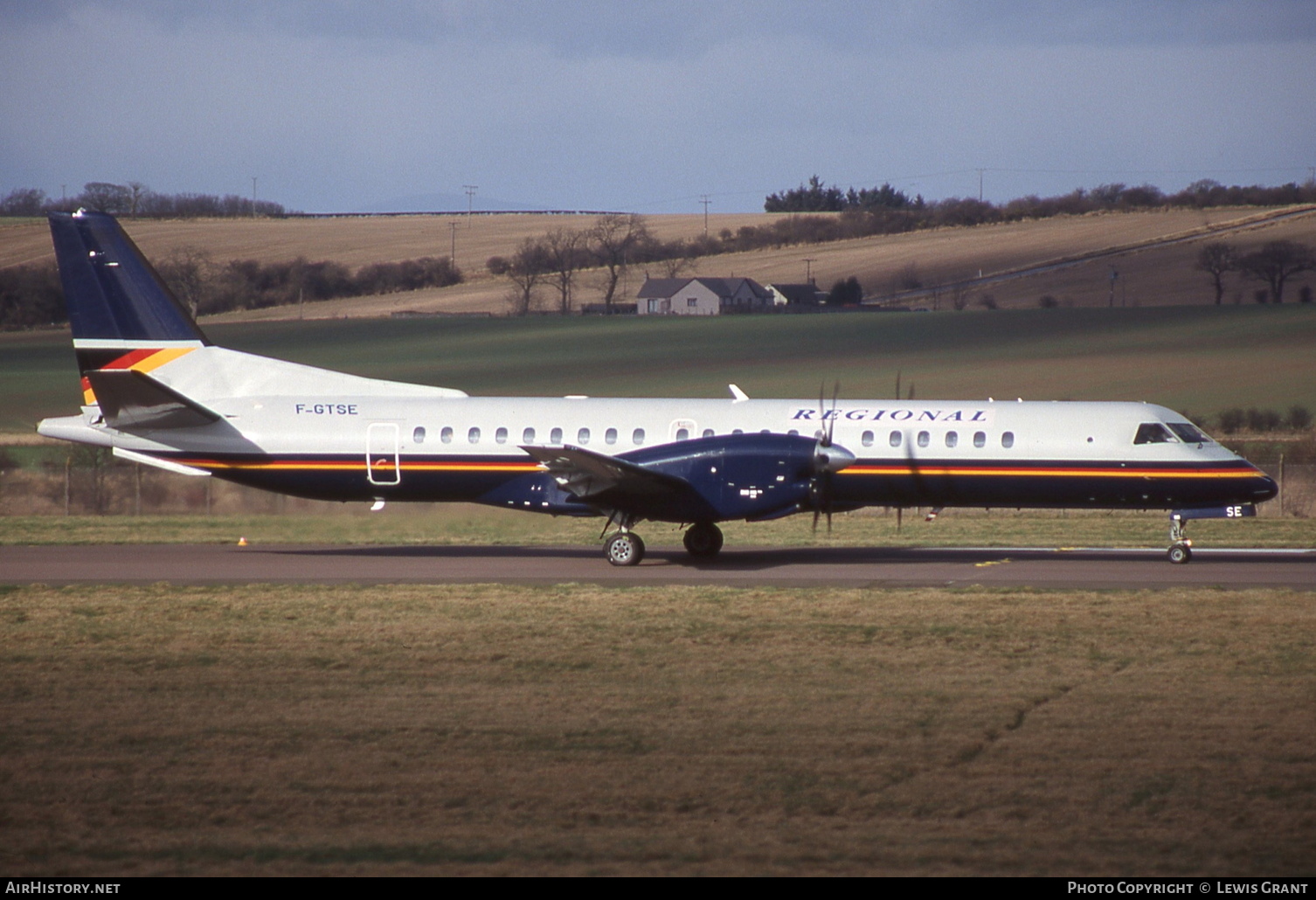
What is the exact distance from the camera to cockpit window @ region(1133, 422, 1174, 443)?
23531 mm

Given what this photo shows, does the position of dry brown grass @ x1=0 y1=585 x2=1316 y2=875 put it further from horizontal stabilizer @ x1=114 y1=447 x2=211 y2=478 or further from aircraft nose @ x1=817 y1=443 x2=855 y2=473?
horizontal stabilizer @ x1=114 y1=447 x2=211 y2=478

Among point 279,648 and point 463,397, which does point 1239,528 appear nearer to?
point 463,397

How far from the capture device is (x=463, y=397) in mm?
25406

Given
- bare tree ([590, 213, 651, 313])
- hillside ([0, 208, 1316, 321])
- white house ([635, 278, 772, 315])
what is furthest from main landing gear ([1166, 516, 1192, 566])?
bare tree ([590, 213, 651, 313])

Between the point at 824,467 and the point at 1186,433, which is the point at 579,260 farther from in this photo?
the point at 824,467

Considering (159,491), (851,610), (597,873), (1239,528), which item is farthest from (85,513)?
(597,873)

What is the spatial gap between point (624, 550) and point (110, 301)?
11.1m

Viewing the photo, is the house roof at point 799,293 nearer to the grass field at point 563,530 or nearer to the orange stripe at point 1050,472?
the grass field at point 563,530

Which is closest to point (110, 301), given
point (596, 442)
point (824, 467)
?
point (596, 442)

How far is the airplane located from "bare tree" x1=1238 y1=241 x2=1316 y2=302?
192 feet

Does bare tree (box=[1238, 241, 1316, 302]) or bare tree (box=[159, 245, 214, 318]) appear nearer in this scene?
bare tree (box=[1238, 241, 1316, 302])

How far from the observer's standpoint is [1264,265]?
77.5 metres

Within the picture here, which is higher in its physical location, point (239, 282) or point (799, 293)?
point (239, 282)

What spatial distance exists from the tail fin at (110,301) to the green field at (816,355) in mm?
27900
